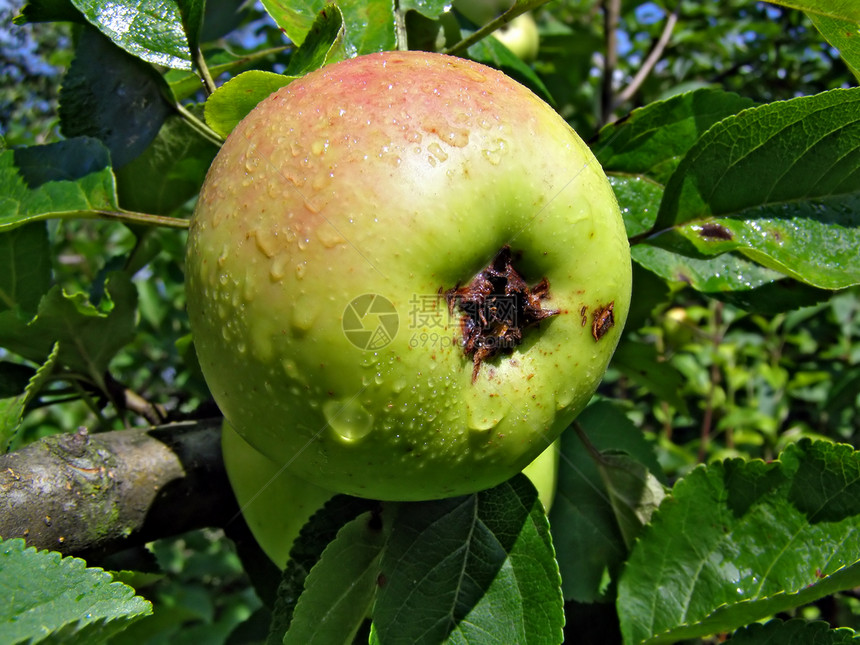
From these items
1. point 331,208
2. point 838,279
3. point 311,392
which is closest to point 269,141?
point 331,208

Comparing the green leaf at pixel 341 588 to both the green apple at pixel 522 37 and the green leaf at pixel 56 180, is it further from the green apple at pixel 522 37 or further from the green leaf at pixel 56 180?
the green apple at pixel 522 37

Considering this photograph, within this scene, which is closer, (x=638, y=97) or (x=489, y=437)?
(x=489, y=437)

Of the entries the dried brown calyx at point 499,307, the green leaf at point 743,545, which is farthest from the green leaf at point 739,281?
the dried brown calyx at point 499,307

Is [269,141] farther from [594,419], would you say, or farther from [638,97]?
[638,97]

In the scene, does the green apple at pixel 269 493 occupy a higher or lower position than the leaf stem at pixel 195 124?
lower

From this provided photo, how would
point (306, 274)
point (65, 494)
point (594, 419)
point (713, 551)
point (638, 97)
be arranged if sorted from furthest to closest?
point (638, 97), point (594, 419), point (713, 551), point (65, 494), point (306, 274)
